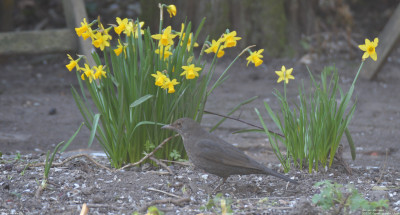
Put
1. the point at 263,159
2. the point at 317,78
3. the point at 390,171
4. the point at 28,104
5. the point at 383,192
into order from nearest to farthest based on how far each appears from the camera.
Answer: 1. the point at 383,192
2. the point at 390,171
3. the point at 263,159
4. the point at 28,104
5. the point at 317,78

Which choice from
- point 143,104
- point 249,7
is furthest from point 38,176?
point 249,7

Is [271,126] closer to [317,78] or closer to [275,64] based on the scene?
[317,78]

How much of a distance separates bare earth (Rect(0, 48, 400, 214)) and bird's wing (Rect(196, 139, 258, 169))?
0.59 feet

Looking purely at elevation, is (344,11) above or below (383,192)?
above

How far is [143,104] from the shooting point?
3.33 metres

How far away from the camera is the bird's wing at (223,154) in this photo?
2.92m

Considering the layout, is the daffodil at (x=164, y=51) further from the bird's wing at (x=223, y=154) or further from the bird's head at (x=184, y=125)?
the bird's wing at (x=223, y=154)

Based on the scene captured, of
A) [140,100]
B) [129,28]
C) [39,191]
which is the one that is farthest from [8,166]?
[129,28]

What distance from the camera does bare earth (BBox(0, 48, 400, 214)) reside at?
9.28 feet

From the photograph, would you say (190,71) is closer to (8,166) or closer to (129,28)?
(129,28)

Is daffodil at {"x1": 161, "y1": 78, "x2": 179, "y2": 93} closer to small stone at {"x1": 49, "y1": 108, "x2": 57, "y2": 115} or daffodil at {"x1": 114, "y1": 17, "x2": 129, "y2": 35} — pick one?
daffodil at {"x1": 114, "y1": 17, "x2": 129, "y2": 35}

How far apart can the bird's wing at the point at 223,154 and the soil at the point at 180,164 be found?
18 cm

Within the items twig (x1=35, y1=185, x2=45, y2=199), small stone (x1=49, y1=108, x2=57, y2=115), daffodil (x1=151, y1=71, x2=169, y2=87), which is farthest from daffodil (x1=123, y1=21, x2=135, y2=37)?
small stone (x1=49, y1=108, x2=57, y2=115)

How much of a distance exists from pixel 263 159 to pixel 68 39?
2.94 m
